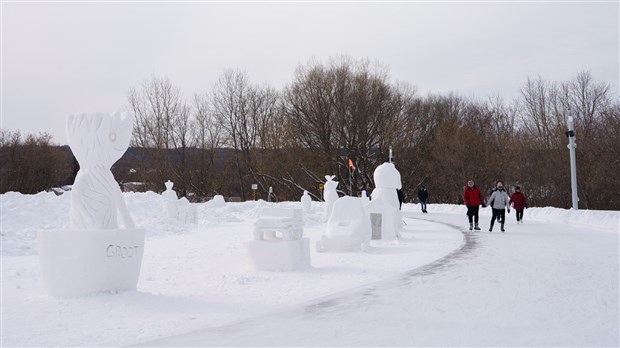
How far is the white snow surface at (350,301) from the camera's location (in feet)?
19.1

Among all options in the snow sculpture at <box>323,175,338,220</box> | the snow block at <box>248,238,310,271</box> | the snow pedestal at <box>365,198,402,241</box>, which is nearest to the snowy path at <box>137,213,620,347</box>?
the snow block at <box>248,238,310,271</box>

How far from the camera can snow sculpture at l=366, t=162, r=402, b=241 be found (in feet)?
54.5

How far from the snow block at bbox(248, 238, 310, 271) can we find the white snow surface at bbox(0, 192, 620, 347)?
243mm

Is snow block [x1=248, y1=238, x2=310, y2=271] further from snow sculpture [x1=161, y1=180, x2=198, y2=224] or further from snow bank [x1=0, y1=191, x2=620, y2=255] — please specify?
snow sculpture [x1=161, y1=180, x2=198, y2=224]

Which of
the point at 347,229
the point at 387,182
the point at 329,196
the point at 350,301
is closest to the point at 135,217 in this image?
the point at 329,196

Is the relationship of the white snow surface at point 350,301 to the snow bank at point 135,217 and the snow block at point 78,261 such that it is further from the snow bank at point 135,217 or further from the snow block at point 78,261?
the snow bank at point 135,217

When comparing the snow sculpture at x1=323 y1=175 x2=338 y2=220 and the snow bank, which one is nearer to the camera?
the snow bank

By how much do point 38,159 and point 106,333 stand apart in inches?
2151

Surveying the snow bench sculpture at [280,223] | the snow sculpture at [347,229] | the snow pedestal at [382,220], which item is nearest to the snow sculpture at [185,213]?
the snow pedestal at [382,220]

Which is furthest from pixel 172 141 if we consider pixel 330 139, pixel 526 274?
pixel 526 274

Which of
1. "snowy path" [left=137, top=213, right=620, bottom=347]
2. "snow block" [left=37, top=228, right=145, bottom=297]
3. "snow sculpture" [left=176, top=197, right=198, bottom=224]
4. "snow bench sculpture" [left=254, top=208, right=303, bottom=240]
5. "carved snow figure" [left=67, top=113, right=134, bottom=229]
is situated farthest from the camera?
"snow sculpture" [left=176, top=197, right=198, bottom=224]

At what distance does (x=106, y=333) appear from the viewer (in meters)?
6.02

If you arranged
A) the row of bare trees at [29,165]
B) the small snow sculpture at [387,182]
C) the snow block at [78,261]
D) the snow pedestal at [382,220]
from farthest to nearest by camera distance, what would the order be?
the row of bare trees at [29,165]
the small snow sculpture at [387,182]
the snow pedestal at [382,220]
the snow block at [78,261]

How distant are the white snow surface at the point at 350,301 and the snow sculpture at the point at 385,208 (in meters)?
1.73
